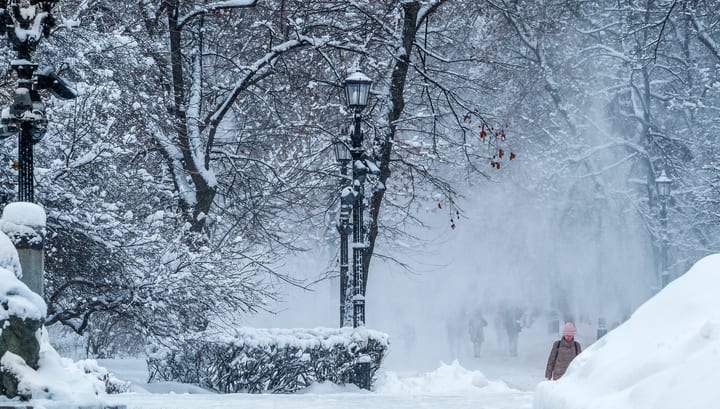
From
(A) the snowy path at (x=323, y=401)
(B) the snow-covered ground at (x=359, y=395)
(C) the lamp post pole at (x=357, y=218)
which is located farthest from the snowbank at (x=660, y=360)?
(C) the lamp post pole at (x=357, y=218)

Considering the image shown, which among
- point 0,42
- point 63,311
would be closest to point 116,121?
point 0,42

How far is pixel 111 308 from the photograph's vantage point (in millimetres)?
16672

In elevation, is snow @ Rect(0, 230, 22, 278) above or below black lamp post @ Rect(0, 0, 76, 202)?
below

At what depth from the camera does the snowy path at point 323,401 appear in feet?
43.1

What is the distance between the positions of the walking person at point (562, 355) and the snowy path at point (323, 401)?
1.77 ft

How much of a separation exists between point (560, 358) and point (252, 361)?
4620mm

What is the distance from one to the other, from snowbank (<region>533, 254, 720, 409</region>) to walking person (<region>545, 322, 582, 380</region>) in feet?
22.4

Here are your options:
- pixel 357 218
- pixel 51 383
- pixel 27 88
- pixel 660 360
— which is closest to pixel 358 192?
pixel 357 218

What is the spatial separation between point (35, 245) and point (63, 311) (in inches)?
225

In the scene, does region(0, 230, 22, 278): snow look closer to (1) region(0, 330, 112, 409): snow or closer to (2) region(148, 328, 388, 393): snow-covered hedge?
(1) region(0, 330, 112, 409): snow

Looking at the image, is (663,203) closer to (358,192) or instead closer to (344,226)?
(344,226)

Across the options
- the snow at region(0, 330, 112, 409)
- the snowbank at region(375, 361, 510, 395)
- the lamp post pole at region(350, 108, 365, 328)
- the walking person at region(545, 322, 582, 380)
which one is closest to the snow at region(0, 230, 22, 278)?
the snow at region(0, 330, 112, 409)

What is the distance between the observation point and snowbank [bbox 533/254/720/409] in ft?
22.8

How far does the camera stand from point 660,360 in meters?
7.74
